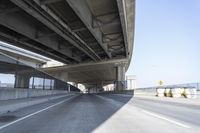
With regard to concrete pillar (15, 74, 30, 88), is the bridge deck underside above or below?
above

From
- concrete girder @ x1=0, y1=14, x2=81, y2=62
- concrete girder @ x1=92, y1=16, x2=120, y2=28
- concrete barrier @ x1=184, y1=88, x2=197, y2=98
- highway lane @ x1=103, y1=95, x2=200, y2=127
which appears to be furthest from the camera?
concrete barrier @ x1=184, y1=88, x2=197, y2=98

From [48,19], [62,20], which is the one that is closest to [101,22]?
[62,20]

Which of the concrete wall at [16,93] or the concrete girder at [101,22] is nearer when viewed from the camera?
the concrete wall at [16,93]

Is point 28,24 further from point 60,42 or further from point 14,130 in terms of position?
point 14,130

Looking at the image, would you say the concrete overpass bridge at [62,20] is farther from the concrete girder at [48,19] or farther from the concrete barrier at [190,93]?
the concrete barrier at [190,93]

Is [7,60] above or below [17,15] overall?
below

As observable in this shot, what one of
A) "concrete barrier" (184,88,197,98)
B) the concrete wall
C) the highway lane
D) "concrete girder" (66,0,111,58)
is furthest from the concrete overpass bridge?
"concrete barrier" (184,88,197,98)

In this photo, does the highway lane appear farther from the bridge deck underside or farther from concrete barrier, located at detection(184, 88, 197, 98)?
concrete barrier, located at detection(184, 88, 197, 98)

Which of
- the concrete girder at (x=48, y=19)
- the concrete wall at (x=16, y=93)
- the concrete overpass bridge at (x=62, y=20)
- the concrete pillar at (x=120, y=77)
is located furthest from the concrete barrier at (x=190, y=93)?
the concrete pillar at (x=120, y=77)

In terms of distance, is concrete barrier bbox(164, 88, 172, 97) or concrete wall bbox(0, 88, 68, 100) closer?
concrete wall bbox(0, 88, 68, 100)

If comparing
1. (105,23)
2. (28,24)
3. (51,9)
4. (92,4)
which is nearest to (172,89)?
(105,23)

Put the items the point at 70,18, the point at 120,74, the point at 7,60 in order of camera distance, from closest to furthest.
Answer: the point at 7,60
the point at 70,18
the point at 120,74

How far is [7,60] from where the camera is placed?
1527cm

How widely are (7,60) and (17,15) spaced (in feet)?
29.1
